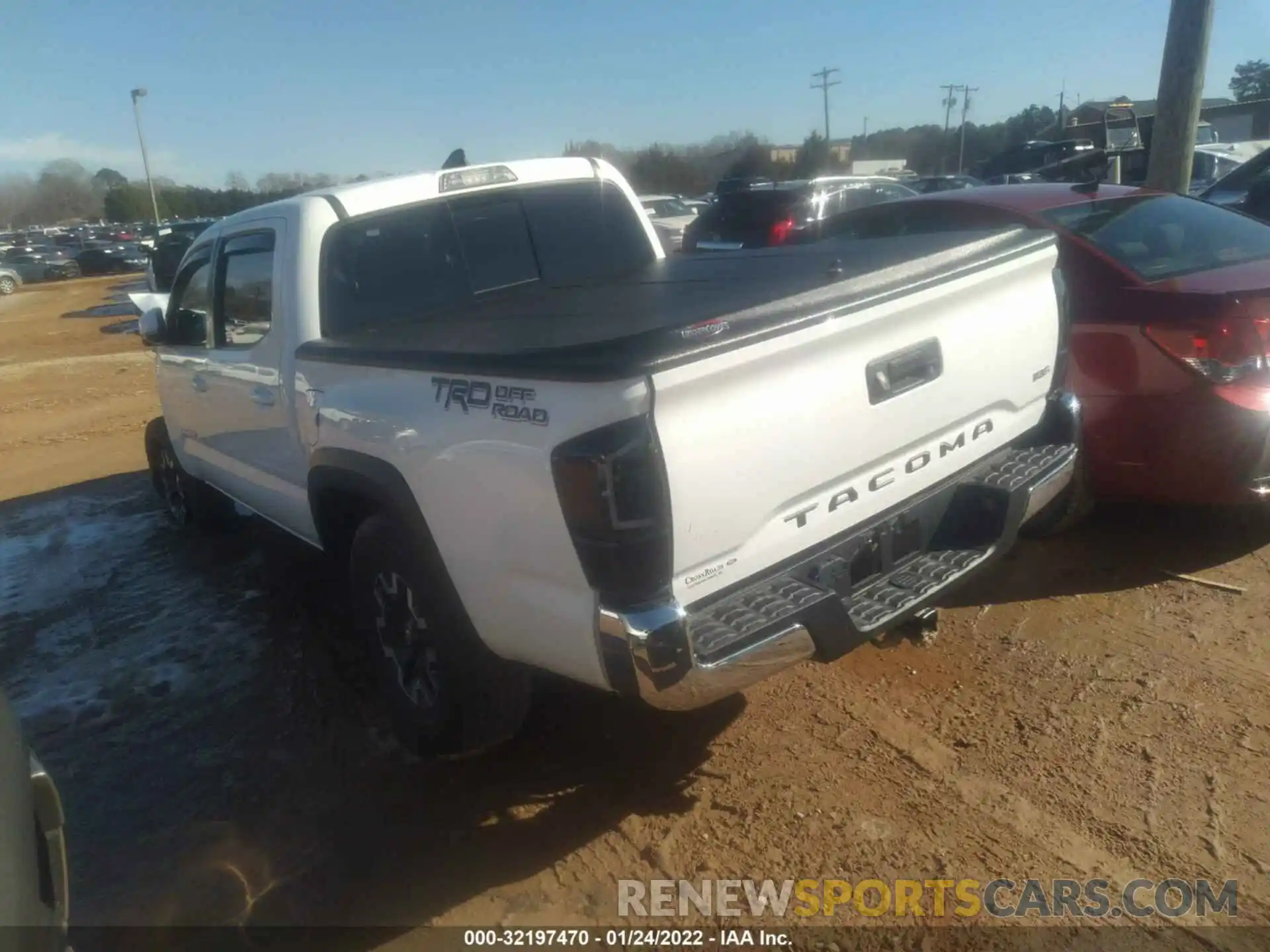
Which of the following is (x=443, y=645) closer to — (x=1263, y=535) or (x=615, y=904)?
(x=615, y=904)

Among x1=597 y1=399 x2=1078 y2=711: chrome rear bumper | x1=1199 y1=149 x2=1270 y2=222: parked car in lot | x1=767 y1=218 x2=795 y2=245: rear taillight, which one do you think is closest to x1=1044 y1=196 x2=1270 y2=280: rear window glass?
x1=597 y1=399 x2=1078 y2=711: chrome rear bumper

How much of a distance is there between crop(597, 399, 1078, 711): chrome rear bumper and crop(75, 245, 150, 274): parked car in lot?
137ft

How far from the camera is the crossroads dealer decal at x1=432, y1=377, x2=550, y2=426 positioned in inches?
104

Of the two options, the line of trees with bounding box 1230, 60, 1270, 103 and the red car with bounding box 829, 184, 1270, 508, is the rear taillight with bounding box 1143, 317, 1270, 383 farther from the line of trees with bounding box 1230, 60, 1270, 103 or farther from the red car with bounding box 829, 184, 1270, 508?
the line of trees with bounding box 1230, 60, 1270, 103

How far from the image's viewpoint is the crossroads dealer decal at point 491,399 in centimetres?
264

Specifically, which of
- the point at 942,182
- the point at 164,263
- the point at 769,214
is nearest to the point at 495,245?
the point at 769,214

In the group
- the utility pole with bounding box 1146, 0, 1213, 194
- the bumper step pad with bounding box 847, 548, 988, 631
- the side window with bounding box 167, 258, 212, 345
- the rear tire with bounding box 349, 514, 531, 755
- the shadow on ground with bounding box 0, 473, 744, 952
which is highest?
the utility pole with bounding box 1146, 0, 1213, 194

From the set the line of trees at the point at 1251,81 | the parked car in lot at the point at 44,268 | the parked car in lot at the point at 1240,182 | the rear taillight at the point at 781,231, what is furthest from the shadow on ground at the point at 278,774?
the line of trees at the point at 1251,81

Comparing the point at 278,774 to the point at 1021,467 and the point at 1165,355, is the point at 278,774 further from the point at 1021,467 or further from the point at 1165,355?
the point at 1165,355

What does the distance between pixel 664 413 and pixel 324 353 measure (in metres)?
1.72

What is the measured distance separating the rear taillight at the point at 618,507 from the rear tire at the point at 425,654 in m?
0.79

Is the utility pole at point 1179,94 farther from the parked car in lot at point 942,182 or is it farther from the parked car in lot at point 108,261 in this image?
the parked car in lot at point 108,261

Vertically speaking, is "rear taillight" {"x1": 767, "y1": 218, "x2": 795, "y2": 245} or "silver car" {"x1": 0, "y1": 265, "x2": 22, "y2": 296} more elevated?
"rear taillight" {"x1": 767, "y1": 218, "x2": 795, "y2": 245}

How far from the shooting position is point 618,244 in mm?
5016
